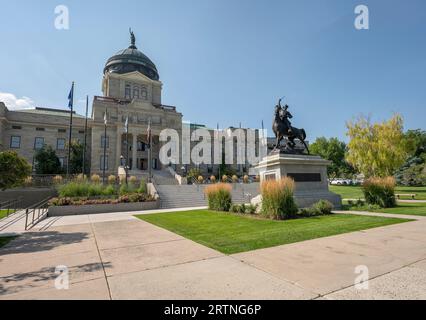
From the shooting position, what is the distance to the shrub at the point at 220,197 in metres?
15.5

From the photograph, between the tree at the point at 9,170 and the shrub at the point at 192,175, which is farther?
the shrub at the point at 192,175

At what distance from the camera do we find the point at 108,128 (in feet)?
153

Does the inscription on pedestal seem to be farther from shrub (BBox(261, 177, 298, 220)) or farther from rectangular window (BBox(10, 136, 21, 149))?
rectangular window (BBox(10, 136, 21, 149))

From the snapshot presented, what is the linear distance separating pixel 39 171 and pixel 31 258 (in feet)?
136

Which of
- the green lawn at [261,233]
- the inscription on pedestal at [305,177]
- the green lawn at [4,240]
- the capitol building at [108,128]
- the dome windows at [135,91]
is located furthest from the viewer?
the dome windows at [135,91]

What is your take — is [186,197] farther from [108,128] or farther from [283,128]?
[108,128]

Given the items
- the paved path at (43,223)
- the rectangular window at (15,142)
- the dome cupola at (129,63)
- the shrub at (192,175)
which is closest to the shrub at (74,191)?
the paved path at (43,223)

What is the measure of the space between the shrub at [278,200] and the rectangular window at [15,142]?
4989 cm

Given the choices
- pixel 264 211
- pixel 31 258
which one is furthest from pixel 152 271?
pixel 264 211

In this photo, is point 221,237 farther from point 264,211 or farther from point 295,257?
point 264,211

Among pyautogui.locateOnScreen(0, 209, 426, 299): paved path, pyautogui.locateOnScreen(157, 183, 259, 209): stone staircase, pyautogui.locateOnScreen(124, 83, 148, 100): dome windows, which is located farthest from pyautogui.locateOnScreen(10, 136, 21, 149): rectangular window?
pyautogui.locateOnScreen(0, 209, 426, 299): paved path

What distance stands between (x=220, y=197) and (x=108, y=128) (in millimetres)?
38714

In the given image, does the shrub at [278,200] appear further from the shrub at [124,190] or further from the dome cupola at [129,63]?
the dome cupola at [129,63]

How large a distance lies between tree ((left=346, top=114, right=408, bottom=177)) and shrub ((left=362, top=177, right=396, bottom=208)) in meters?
23.2
